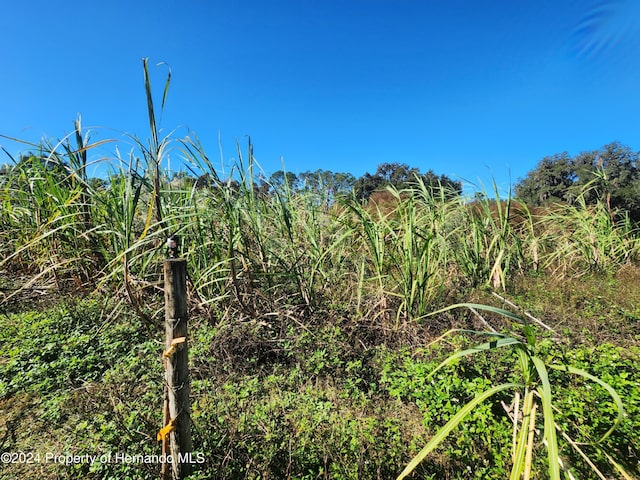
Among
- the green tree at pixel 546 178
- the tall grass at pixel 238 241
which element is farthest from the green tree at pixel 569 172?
the tall grass at pixel 238 241

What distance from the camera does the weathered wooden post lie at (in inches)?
35.3

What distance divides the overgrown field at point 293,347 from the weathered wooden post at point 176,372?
0.37 feet

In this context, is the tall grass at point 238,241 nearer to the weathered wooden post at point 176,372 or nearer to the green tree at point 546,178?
the weathered wooden post at point 176,372

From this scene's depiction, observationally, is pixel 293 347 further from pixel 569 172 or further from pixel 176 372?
pixel 569 172

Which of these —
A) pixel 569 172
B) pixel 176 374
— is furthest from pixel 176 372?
pixel 569 172

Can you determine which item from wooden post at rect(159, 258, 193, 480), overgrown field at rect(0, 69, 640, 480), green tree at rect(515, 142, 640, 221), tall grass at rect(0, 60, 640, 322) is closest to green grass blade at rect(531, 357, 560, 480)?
overgrown field at rect(0, 69, 640, 480)

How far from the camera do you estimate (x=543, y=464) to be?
3.55 feet

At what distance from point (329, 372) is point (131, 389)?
101cm

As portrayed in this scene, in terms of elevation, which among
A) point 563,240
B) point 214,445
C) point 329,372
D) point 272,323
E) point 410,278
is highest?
point 563,240

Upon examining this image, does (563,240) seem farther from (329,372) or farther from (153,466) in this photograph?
(153,466)

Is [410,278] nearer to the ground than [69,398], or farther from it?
farther from it

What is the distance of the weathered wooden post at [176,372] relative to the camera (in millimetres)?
897

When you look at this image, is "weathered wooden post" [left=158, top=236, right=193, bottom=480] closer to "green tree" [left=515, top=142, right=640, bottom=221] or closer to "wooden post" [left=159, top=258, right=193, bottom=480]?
"wooden post" [left=159, top=258, right=193, bottom=480]

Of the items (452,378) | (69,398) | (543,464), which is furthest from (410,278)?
(69,398)
